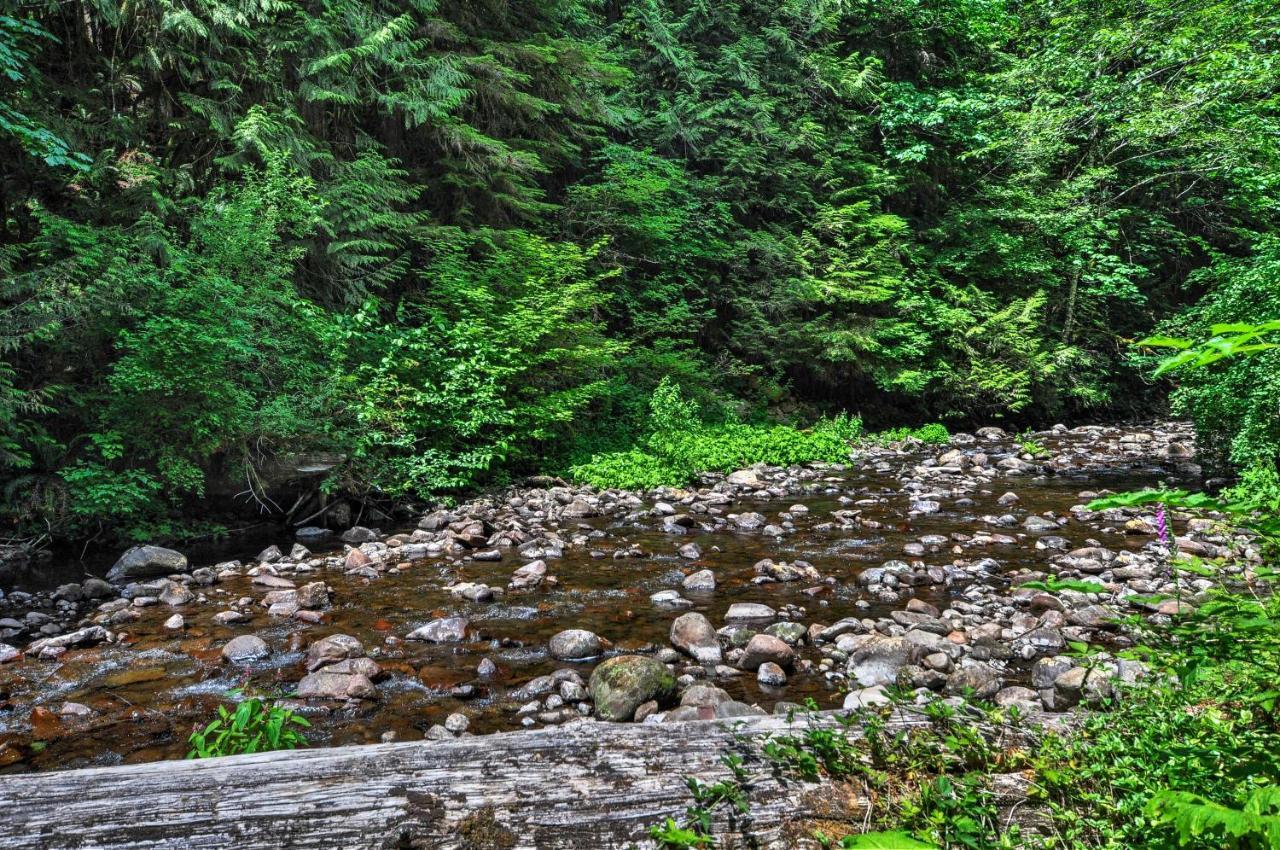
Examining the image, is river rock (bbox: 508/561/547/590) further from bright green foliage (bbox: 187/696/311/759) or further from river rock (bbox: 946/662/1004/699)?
river rock (bbox: 946/662/1004/699)

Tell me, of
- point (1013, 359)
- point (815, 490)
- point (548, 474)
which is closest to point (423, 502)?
point (548, 474)

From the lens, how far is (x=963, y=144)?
17172 mm

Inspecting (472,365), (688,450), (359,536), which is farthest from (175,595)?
(688,450)

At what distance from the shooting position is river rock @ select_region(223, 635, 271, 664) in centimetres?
400

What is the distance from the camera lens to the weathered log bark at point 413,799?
54.8 inches

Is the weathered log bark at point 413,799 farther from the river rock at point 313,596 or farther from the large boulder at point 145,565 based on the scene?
the large boulder at point 145,565

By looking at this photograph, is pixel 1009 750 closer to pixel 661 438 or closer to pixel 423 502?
pixel 423 502

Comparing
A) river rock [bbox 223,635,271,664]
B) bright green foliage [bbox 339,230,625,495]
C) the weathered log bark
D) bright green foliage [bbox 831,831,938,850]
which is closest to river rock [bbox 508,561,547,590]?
river rock [bbox 223,635,271,664]

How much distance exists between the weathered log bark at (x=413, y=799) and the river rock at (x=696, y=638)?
92.8 inches

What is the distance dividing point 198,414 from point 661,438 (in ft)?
20.7

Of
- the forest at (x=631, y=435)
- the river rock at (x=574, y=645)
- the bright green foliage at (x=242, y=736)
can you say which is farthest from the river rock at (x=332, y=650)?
the bright green foliage at (x=242, y=736)

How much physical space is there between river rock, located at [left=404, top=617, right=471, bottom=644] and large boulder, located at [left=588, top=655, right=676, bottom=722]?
1.26 meters

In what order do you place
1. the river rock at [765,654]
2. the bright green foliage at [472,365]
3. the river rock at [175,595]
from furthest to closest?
the bright green foliage at [472,365], the river rock at [175,595], the river rock at [765,654]

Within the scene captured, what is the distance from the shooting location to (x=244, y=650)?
4.05 m
